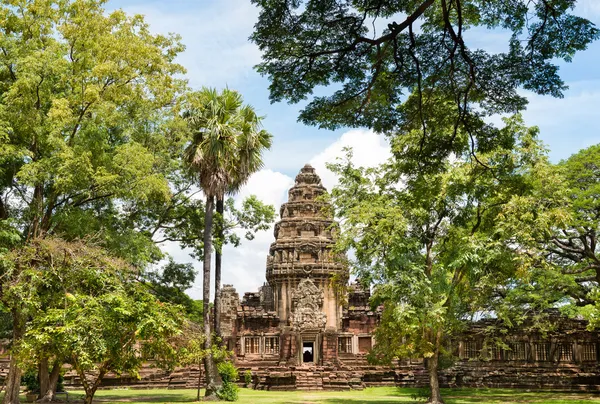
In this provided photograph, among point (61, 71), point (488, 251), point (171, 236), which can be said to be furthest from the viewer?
point (171, 236)

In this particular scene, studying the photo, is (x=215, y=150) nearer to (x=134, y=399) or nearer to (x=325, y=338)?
(x=134, y=399)

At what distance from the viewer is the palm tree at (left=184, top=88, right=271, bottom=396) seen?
86.6 feet

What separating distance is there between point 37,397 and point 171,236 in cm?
895

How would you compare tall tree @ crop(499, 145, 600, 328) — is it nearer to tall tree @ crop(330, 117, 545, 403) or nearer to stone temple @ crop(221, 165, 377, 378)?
tall tree @ crop(330, 117, 545, 403)

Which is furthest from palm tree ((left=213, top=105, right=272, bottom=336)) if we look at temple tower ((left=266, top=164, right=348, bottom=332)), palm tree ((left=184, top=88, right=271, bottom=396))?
temple tower ((left=266, top=164, right=348, bottom=332))

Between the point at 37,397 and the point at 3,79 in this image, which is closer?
the point at 3,79

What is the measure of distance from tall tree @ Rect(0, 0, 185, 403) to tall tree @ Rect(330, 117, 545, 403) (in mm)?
7612

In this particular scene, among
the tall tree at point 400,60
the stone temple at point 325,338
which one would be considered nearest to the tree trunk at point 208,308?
the stone temple at point 325,338

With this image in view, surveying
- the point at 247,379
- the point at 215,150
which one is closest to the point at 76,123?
the point at 215,150

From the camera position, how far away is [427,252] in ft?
81.3

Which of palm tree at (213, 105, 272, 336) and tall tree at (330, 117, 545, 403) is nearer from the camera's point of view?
tall tree at (330, 117, 545, 403)

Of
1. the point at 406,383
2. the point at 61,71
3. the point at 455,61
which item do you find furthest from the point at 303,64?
the point at 406,383

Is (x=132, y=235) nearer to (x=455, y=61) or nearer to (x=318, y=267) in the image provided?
(x=455, y=61)

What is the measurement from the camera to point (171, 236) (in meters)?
30.3
